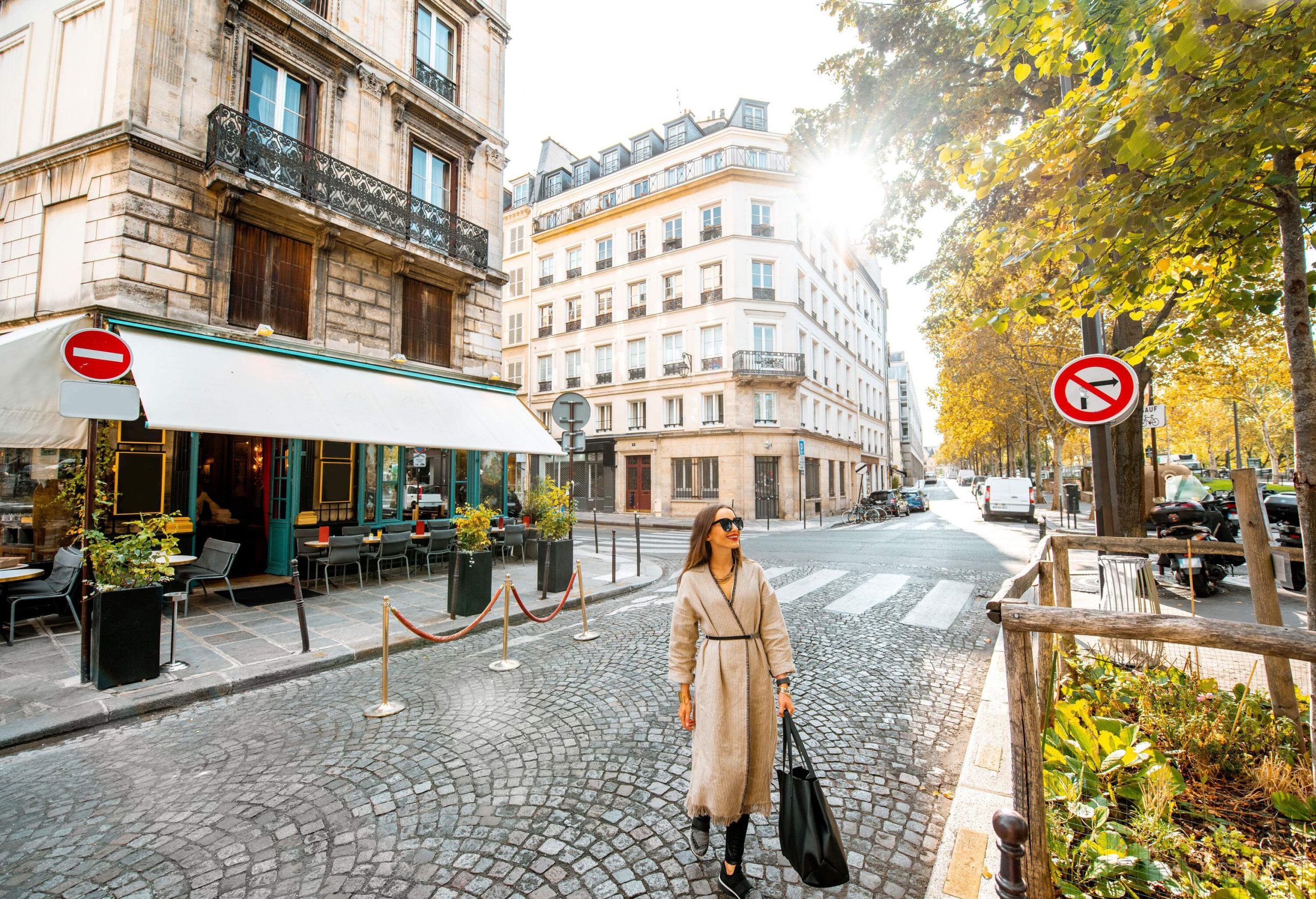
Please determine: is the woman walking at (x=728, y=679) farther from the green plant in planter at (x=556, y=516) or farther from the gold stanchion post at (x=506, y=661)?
the green plant in planter at (x=556, y=516)

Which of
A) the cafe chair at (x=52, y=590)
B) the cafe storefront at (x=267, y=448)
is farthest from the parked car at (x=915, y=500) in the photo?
the cafe chair at (x=52, y=590)

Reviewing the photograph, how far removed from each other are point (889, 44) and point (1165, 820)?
1119cm

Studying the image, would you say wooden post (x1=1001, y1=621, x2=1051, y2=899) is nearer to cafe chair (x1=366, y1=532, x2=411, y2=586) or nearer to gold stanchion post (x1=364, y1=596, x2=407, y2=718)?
gold stanchion post (x1=364, y1=596, x2=407, y2=718)

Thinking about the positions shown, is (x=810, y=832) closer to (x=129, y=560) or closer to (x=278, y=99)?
(x=129, y=560)

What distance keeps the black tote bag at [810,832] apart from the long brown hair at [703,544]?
867 mm

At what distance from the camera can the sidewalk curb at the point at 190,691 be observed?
13.0ft

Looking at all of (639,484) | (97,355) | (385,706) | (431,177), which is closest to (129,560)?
(97,355)

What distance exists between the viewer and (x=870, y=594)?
27.1 ft

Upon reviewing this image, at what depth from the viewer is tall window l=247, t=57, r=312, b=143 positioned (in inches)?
371

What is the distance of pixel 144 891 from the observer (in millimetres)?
2420

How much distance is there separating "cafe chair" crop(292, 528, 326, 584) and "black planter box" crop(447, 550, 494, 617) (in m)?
3.52

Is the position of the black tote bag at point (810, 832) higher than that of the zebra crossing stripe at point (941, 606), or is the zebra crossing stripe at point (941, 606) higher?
the black tote bag at point (810, 832)

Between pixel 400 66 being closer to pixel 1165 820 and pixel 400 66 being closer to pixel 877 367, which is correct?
pixel 1165 820

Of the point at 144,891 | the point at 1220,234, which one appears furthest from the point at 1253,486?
the point at 144,891
